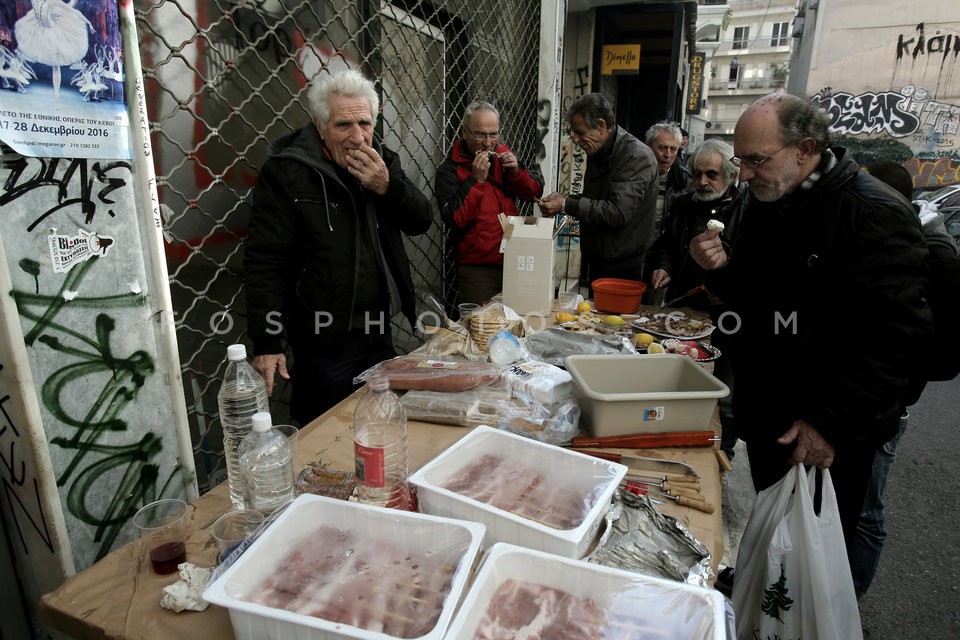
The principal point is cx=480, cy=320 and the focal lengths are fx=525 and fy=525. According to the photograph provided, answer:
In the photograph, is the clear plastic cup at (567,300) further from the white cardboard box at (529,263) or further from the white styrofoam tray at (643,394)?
the white styrofoam tray at (643,394)

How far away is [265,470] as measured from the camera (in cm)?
121

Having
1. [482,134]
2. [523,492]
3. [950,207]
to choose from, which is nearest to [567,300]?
[482,134]

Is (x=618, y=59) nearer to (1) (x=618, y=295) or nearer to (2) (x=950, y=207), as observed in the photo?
(2) (x=950, y=207)

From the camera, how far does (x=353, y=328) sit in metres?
2.48

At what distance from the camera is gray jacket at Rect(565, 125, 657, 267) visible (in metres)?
3.46

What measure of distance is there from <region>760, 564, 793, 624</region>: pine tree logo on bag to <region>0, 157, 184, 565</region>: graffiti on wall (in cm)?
196

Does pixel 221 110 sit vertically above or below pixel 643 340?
above

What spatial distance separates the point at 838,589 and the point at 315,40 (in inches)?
127

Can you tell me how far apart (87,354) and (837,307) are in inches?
88.0

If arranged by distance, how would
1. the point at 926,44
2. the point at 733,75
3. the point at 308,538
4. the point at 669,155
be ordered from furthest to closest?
the point at 733,75 → the point at 926,44 → the point at 669,155 → the point at 308,538

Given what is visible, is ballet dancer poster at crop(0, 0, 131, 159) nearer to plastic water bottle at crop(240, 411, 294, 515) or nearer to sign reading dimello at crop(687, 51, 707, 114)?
plastic water bottle at crop(240, 411, 294, 515)

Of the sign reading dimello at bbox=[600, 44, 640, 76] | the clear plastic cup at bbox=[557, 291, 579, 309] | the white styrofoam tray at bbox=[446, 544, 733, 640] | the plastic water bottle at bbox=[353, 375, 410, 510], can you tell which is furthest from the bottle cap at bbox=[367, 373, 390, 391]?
the sign reading dimello at bbox=[600, 44, 640, 76]

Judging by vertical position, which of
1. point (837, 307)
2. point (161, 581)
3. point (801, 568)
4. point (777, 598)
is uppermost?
point (837, 307)

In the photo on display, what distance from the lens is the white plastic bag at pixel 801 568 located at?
159 cm
